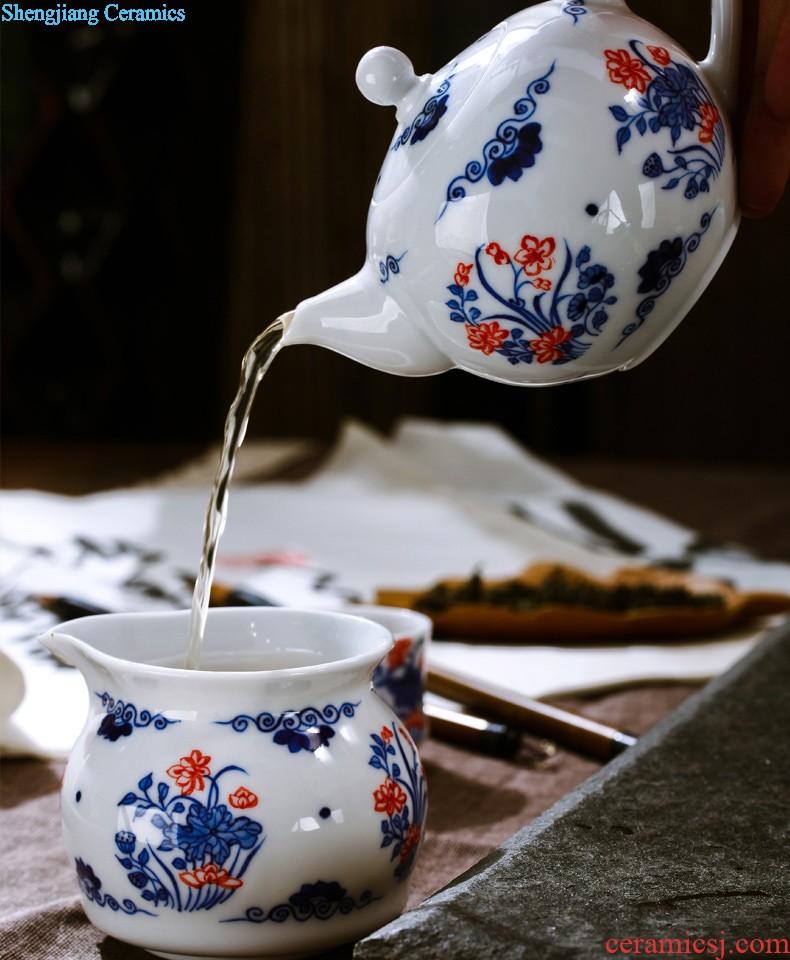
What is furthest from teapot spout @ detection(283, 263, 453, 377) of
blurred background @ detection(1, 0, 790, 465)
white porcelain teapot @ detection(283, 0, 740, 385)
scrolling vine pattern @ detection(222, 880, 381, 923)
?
blurred background @ detection(1, 0, 790, 465)

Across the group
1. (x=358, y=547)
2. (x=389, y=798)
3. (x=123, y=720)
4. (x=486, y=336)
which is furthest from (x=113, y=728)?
(x=358, y=547)

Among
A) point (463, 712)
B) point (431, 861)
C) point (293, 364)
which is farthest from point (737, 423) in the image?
point (431, 861)

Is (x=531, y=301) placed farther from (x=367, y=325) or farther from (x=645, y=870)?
(x=645, y=870)

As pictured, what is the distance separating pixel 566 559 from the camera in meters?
1.43

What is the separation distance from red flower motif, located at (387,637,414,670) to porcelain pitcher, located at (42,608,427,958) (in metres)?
0.20

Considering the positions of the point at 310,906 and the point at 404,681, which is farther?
the point at 404,681

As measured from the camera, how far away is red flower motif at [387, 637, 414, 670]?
67 cm

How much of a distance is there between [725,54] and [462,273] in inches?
7.0

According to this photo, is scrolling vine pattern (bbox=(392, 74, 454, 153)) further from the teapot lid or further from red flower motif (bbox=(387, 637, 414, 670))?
red flower motif (bbox=(387, 637, 414, 670))

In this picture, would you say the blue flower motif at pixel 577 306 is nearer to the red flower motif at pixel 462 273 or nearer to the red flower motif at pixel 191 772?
the red flower motif at pixel 462 273

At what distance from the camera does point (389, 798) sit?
0.45m

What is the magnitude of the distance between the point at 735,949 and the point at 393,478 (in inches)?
58.2

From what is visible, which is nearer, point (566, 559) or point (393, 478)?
point (566, 559)

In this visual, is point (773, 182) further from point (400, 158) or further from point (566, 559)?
point (566, 559)
